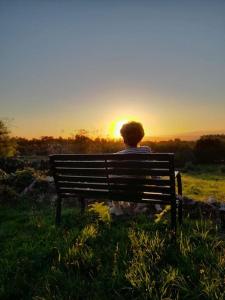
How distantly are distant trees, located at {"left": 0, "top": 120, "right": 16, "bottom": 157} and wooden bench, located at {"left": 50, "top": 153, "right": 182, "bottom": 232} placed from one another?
20219mm

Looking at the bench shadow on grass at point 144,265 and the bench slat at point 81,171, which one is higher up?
the bench slat at point 81,171

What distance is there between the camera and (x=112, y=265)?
4.84 metres

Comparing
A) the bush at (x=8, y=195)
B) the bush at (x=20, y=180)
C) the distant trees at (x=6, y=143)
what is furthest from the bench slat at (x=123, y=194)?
the distant trees at (x=6, y=143)

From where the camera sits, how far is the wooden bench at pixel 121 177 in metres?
6.11

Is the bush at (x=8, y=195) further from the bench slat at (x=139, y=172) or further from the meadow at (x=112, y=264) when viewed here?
the bench slat at (x=139, y=172)

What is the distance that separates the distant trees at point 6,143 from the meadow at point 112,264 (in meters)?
21.0

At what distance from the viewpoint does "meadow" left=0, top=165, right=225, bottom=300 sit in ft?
13.6

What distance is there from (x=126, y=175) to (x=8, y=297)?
9.30ft

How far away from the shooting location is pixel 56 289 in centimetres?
442

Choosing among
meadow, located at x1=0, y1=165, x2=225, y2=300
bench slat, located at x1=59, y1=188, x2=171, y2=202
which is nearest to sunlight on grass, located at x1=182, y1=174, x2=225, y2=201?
bench slat, located at x1=59, y1=188, x2=171, y2=202

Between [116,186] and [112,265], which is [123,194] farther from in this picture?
[112,265]

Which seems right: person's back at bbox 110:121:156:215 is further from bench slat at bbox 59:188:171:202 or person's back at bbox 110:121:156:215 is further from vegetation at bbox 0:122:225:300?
vegetation at bbox 0:122:225:300

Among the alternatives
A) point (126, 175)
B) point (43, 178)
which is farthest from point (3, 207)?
point (126, 175)

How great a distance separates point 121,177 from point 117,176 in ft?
0.28
